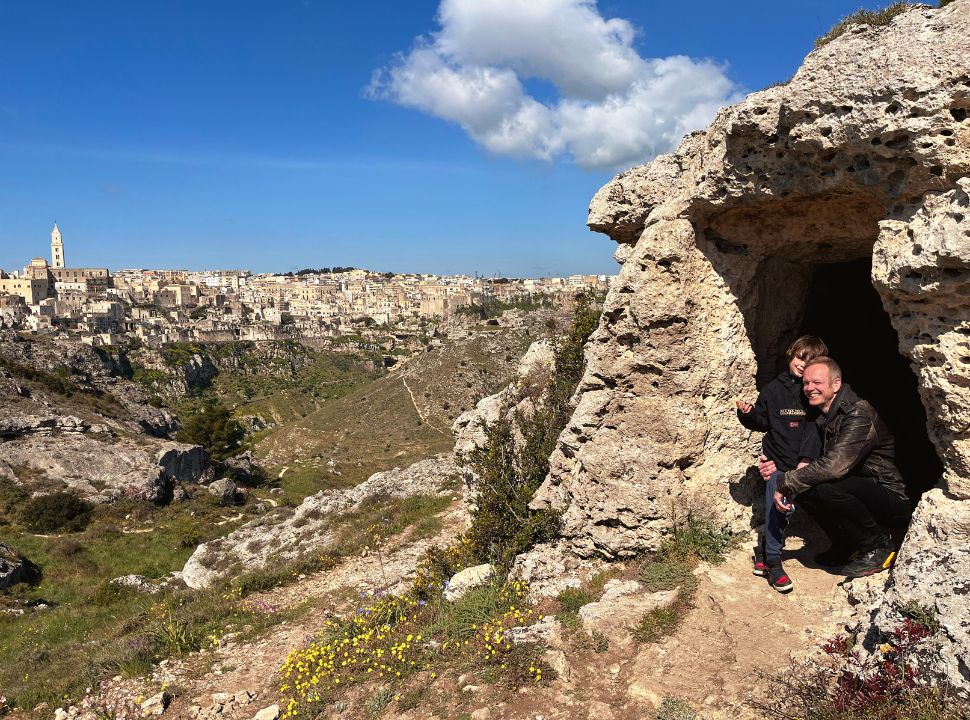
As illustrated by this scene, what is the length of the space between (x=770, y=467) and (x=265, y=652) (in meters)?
6.92

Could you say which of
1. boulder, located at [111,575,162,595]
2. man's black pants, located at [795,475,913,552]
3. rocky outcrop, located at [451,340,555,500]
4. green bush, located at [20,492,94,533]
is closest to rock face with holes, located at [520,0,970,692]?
man's black pants, located at [795,475,913,552]

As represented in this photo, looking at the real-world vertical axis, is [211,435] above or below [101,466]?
below

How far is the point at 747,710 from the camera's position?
425cm

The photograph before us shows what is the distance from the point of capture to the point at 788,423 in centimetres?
559

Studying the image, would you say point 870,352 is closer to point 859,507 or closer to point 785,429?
point 785,429

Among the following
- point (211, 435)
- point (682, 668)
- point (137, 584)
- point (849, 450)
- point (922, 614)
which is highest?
point (849, 450)

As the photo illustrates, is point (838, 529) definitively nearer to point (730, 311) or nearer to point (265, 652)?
point (730, 311)

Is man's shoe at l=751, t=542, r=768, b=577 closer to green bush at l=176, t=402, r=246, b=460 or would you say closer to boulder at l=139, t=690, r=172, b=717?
boulder at l=139, t=690, r=172, b=717

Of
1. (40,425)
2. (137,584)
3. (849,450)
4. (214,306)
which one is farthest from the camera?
(214,306)

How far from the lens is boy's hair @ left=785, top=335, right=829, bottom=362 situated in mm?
5418

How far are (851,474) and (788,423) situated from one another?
2.21 feet

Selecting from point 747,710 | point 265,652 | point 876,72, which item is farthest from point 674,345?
point 265,652

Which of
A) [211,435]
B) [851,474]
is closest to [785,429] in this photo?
[851,474]

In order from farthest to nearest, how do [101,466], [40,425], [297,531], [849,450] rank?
[40,425]
[101,466]
[297,531]
[849,450]
